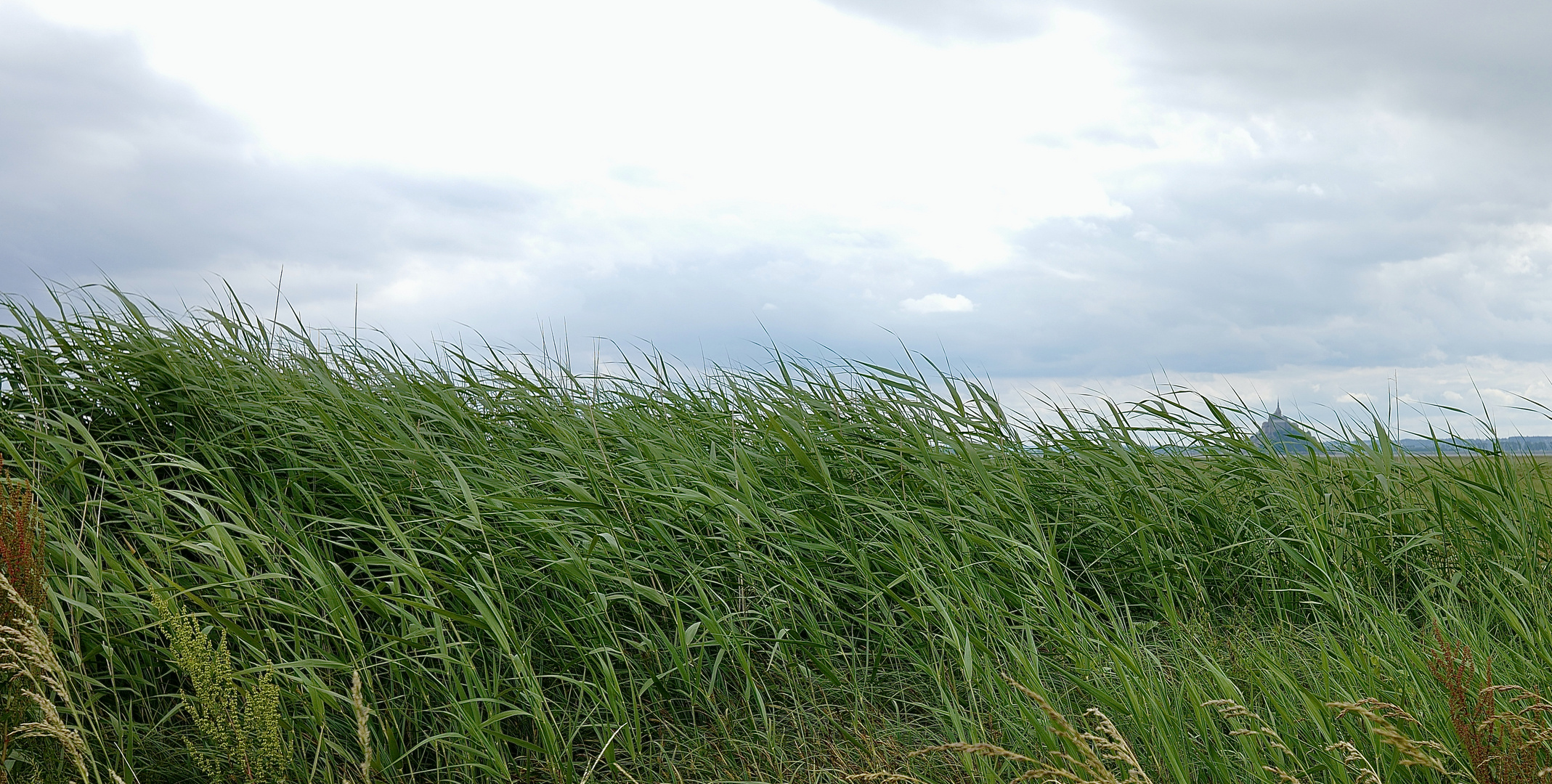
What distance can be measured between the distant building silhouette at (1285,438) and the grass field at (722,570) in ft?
0.26

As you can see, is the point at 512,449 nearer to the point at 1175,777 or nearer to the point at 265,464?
the point at 265,464

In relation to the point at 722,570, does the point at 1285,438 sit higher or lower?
higher

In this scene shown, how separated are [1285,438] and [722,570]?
311 cm

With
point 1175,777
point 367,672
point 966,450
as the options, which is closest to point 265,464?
point 367,672

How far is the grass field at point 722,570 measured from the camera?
2.75 meters

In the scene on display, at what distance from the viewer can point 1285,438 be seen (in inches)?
A: 182

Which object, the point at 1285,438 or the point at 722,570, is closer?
the point at 722,570

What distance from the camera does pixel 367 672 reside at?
2.85 metres

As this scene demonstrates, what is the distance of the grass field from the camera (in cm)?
275

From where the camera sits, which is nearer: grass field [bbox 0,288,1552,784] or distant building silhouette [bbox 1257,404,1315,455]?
grass field [bbox 0,288,1552,784]

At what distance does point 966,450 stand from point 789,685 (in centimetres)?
142

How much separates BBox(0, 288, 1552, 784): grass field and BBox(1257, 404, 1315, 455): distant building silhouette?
8 cm

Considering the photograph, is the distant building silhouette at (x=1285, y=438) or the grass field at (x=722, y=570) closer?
the grass field at (x=722, y=570)

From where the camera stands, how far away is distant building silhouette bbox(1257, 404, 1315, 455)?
15.1 ft
